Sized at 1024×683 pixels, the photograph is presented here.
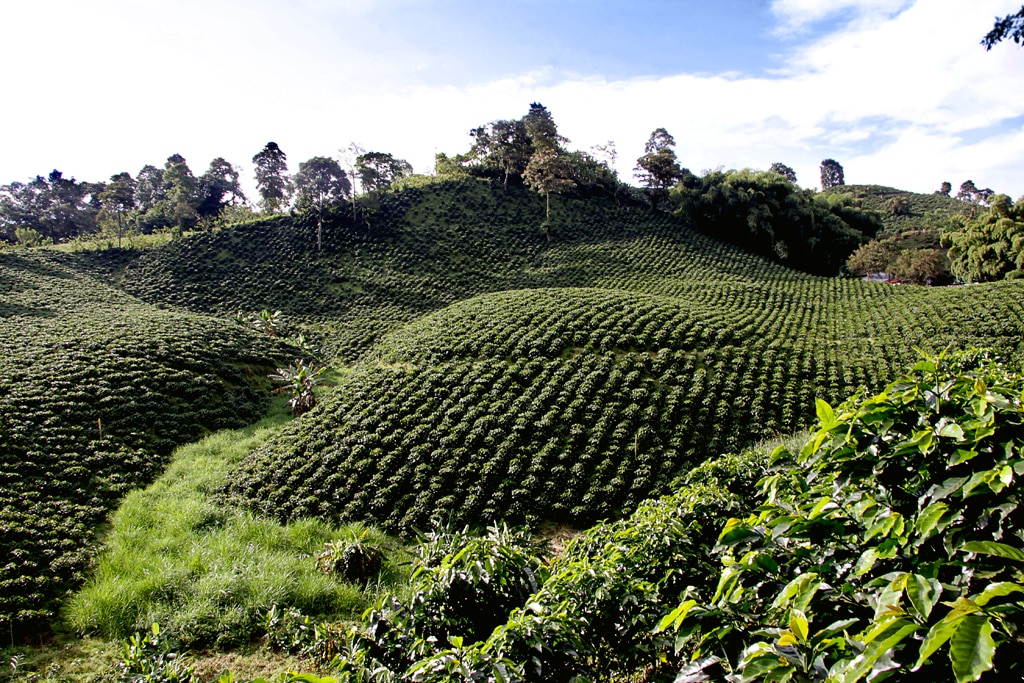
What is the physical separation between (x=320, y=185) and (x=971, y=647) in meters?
59.3

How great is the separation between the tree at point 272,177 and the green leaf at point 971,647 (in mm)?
63341

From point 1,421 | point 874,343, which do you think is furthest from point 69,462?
point 874,343

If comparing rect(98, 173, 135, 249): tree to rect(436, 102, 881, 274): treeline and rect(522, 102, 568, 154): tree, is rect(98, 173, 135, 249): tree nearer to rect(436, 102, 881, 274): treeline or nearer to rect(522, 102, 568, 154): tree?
rect(436, 102, 881, 274): treeline

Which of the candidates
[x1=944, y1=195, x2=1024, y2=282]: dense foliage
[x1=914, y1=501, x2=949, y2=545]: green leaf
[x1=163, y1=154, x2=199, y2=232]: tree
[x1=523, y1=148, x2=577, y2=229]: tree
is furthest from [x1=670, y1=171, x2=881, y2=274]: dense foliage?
[x1=163, y1=154, x2=199, y2=232]: tree

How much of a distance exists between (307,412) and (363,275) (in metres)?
23.6

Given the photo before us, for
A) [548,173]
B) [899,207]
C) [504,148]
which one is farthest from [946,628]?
[899,207]

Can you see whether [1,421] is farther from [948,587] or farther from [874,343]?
[874,343]

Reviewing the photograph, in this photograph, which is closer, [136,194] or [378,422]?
[378,422]

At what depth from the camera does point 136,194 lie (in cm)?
7188

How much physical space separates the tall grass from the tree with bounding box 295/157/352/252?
43.1m

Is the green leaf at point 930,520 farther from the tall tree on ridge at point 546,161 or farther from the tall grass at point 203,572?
the tall tree on ridge at point 546,161

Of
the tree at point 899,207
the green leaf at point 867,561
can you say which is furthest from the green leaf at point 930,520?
the tree at point 899,207

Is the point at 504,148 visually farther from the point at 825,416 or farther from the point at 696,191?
the point at 825,416

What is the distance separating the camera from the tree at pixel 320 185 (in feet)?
176
